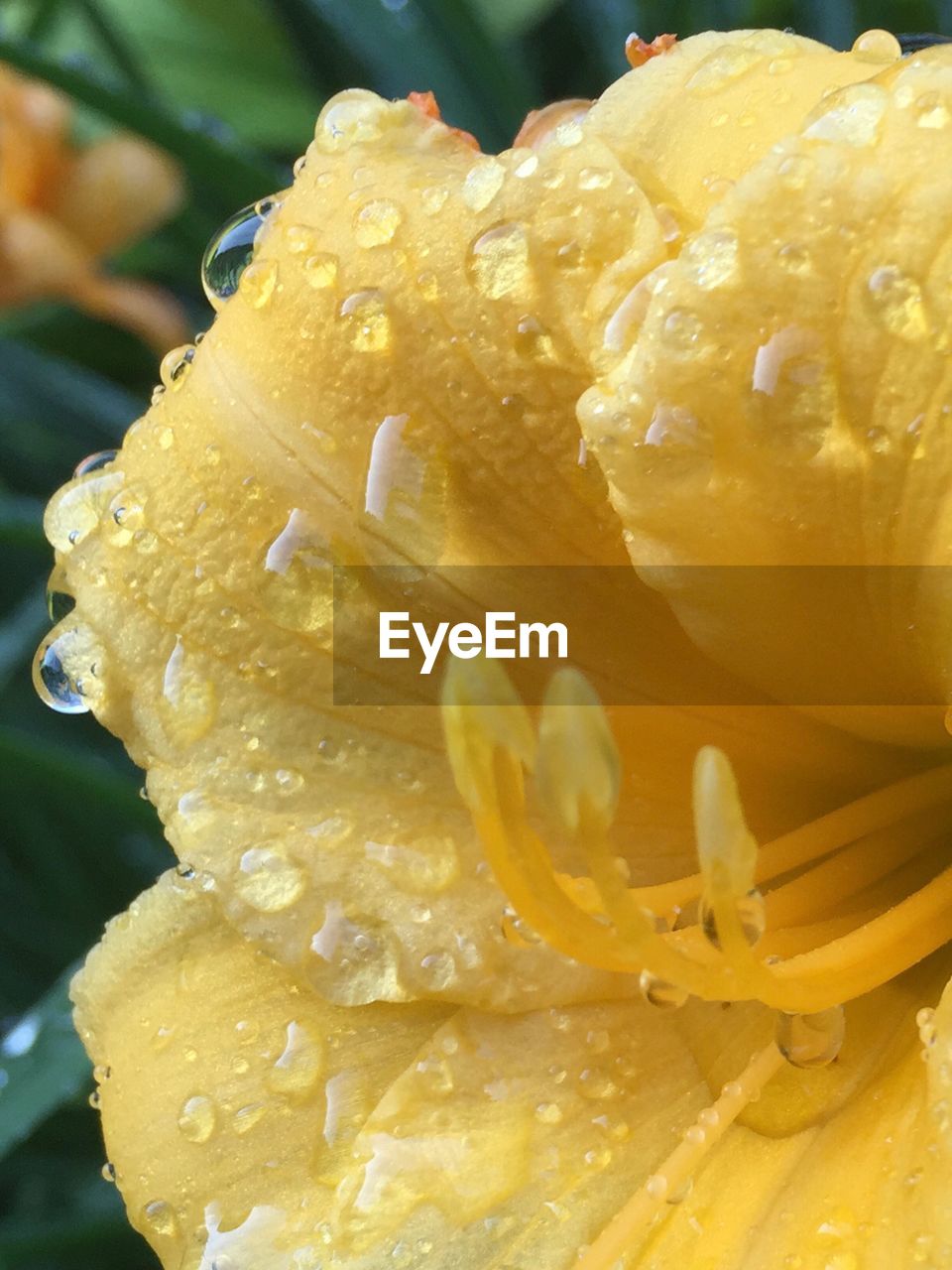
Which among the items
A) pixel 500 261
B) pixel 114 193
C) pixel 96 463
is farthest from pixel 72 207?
pixel 500 261

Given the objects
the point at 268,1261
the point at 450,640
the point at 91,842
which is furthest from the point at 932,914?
the point at 91,842

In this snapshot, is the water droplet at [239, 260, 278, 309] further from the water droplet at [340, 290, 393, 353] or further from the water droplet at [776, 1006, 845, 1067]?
the water droplet at [776, 1006, 845, 1067]

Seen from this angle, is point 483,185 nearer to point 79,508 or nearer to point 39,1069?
point 79,508

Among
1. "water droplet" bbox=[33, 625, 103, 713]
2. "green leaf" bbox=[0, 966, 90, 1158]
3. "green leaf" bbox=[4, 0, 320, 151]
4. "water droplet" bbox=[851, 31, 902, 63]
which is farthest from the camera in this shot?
"green leaf" bbox=[4, 0, 320, 151]

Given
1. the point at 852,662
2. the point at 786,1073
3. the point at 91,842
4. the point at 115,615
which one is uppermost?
the point at 115,615

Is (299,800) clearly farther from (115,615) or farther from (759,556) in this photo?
(759,556)

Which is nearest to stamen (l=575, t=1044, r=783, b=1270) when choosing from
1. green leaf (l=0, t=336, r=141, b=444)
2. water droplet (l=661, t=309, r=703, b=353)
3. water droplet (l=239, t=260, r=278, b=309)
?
water droplet (l=661, t=309, r=703, b=353)
